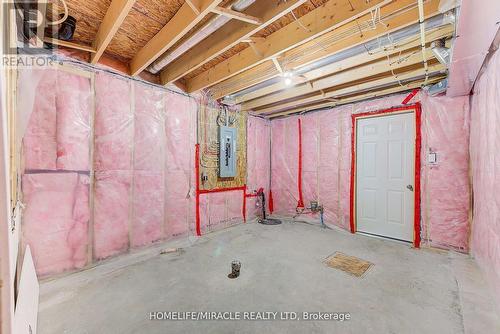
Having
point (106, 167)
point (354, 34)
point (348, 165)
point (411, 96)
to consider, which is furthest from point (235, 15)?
point (348, 165)

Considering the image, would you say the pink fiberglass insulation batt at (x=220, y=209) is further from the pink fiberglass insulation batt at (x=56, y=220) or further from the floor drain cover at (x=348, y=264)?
the floor drain cover at (x=348, y=264)

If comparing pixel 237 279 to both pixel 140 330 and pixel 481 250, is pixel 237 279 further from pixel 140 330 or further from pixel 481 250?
pixel 481 250

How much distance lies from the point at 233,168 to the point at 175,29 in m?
2.67

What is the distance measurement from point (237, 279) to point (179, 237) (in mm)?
1465

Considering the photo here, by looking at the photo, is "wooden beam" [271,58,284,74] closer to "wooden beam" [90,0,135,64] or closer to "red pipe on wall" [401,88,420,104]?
"wooden beam" [90,0,135,64]

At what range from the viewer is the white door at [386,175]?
344cm

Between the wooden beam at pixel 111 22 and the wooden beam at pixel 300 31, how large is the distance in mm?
1273

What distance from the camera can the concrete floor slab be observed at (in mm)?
1671

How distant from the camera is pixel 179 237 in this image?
3402mm

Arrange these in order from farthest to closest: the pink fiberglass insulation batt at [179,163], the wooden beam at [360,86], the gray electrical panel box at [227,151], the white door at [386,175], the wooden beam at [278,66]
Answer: the gray electrical panel box at [227,151] → the white door at [386,175] → the pink fiberglass insulation batt at [179,163] → the wooden beam at [360,86] → the wooden beam at [278,66]

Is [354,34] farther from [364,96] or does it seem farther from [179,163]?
[179,163]

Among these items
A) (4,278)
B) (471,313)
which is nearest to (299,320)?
(471,313)

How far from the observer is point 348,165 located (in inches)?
160

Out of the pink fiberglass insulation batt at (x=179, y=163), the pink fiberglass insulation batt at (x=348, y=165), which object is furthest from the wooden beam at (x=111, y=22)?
the pink fiberglass insulation batt at (x=348, y=165)
